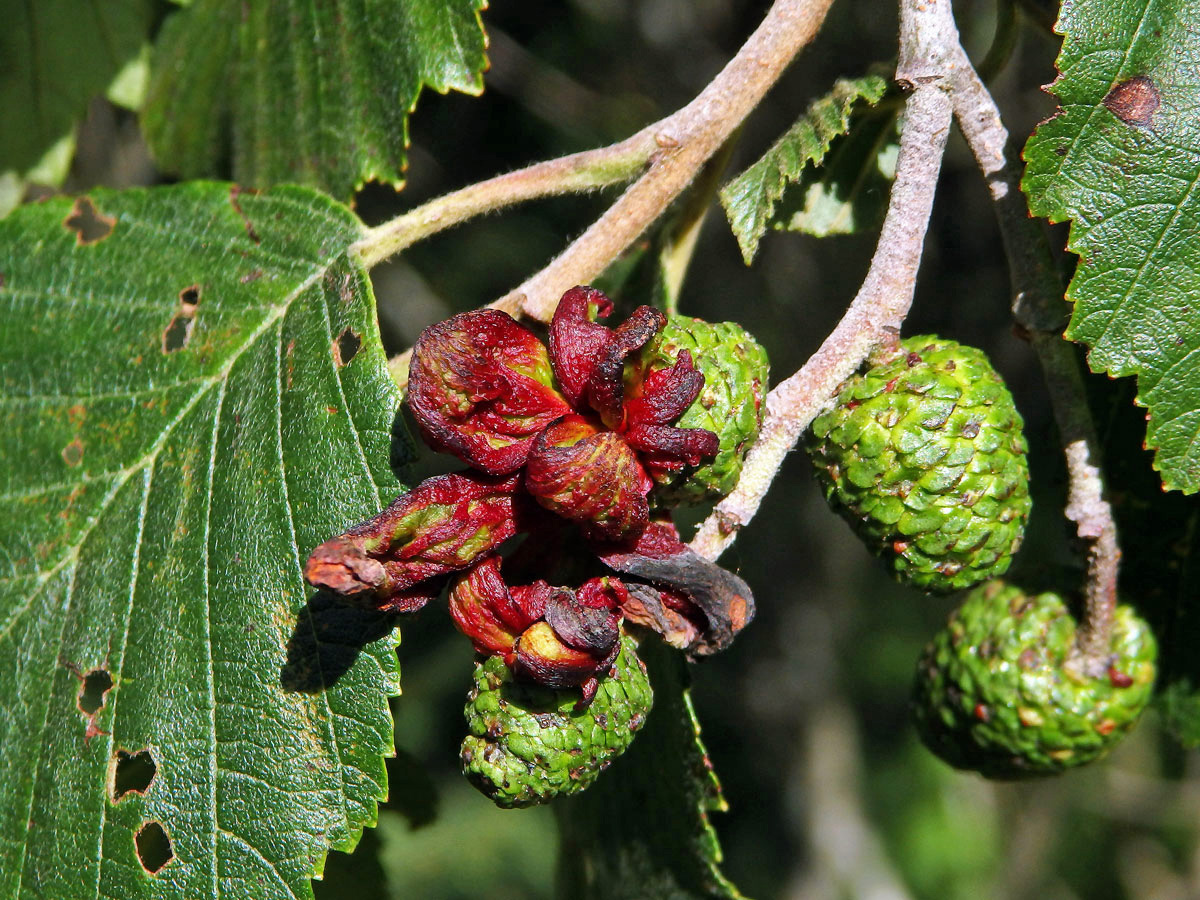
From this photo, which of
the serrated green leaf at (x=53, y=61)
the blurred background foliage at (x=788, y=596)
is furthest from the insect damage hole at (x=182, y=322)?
the blurred background foliage at (x=788, y=596)

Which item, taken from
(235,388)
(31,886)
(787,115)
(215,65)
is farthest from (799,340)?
(31,886)

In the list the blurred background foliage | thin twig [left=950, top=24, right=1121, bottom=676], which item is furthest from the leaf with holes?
the blurred background foliage

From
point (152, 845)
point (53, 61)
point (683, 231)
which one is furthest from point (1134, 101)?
point (53, 61)

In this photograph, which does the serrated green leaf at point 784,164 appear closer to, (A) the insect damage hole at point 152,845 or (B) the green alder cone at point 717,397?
(B) the green alder cone at point 717,397

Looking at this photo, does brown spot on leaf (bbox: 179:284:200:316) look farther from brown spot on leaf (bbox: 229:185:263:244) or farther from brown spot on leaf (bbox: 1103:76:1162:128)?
brown spot on leaf (bbox: 1103:76:1162:128)

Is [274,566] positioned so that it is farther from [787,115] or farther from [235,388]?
[787,115]

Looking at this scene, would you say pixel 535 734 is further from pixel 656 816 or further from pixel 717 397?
pixel 656 816
